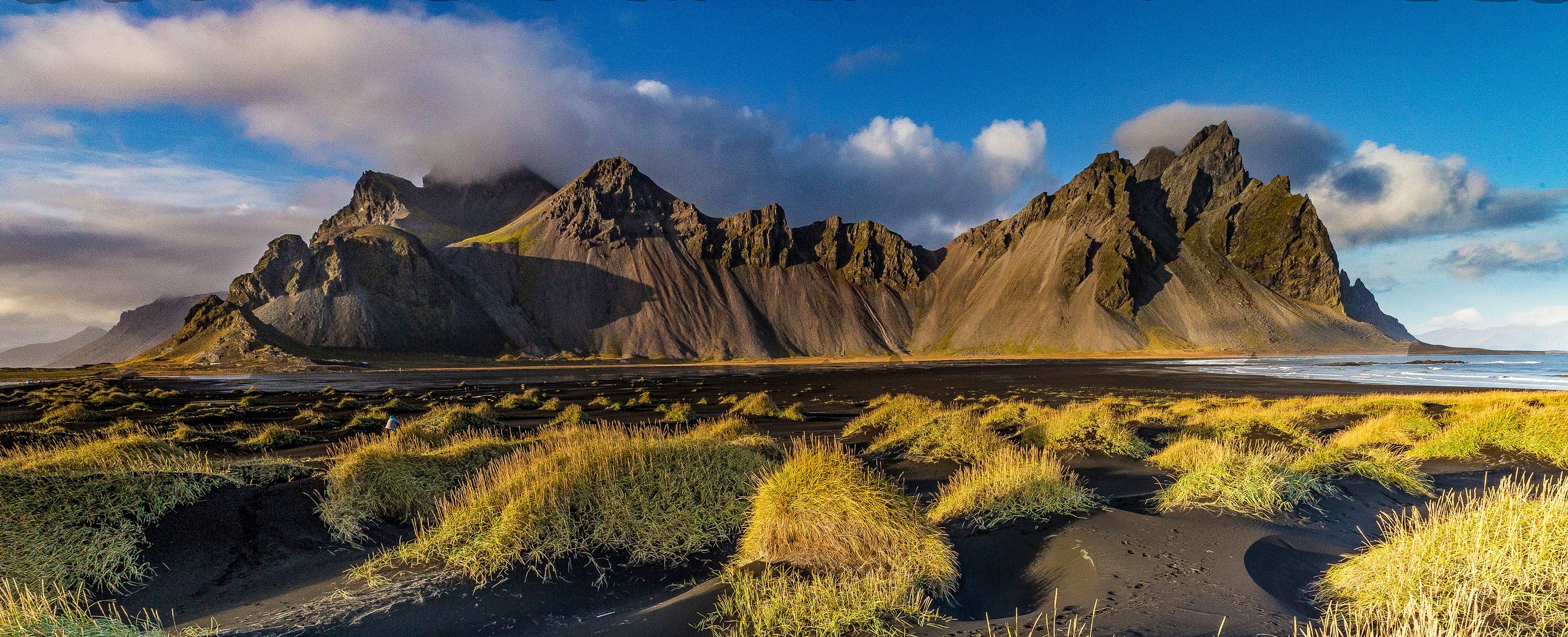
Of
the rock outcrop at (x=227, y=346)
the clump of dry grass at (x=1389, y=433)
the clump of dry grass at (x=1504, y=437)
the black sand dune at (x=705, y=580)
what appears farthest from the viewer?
the rock outcrop at (x=227, y=346)

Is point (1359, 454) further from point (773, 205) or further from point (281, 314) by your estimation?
point (773, 205)

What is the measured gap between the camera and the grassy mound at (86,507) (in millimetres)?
7270

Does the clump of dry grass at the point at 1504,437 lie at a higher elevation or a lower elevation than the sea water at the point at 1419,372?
higher

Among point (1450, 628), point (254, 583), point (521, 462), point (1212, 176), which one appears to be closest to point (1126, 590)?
point (1450, 628)

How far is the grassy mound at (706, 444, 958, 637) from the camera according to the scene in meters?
5.91

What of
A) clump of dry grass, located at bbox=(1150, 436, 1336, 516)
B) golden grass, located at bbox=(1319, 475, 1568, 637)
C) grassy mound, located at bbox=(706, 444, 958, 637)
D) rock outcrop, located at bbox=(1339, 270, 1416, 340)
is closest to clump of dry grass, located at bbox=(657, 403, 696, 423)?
grassy mound, located at bbox=(706, 444, 958, 637)

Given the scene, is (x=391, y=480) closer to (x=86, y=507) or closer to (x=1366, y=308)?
(x=86, y=507)

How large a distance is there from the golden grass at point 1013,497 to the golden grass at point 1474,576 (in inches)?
119

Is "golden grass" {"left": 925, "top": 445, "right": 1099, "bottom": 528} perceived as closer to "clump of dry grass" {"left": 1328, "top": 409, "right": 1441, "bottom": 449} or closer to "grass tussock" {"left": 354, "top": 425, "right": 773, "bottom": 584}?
"grass tussock" {"left": 354, "top": 425, "right": 773, "bottom": 584}

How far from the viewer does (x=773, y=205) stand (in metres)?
155

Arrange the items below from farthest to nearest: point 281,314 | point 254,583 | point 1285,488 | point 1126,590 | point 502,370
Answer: point 281,314
point 502,370
point 1285,488
point 254,583
point 1126,590

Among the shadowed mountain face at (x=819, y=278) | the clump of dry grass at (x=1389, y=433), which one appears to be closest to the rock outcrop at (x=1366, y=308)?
the shadowed mountain face at (x=819, y=278)

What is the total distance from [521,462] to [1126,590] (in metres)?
8.36

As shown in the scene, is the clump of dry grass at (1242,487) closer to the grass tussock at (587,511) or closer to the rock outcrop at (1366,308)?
the grass tussock at (587,511)
